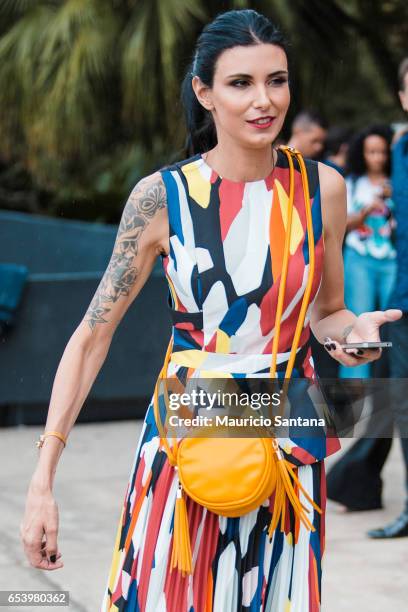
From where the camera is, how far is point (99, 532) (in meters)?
5.32

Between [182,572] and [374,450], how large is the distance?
317 cm

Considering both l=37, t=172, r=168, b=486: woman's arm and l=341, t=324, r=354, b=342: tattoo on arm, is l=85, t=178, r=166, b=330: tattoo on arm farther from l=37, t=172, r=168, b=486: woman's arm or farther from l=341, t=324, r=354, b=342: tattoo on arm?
l=341, t=324, r=354, b=342: tattoo on arm

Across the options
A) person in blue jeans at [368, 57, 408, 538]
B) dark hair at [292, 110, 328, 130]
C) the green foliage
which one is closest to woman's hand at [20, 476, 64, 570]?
person in blue jeans at [368, 57, 408, 538]

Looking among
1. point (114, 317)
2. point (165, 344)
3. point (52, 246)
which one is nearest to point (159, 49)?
point (52, 246)

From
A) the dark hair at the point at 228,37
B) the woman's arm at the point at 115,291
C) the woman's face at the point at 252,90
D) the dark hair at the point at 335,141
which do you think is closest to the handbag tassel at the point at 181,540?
the woman's arm at the point at 115,291

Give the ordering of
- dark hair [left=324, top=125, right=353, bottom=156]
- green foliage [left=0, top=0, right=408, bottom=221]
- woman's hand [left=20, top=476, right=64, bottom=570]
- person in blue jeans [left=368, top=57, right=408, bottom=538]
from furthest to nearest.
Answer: green foliage [left=0, top=0, right=408, bottom=221]
dark hair [left=324, top=125, right=353, bottom=156]
person in blue jeans [left=368, top=57, right=408, bottom=538]
woman's hand [left=20, top=476, right=64, bottom=570]

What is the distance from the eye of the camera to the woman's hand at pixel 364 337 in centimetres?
252

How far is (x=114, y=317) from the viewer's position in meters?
2.65

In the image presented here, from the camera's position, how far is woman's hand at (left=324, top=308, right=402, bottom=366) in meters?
2.52

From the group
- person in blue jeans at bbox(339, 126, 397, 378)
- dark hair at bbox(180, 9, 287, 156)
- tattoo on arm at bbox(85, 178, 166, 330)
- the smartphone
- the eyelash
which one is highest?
dark hair at bbox(180, 9, 287, 156)

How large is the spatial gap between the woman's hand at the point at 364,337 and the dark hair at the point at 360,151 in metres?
4.38

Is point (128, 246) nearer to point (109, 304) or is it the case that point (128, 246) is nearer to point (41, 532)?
point (109, 304)

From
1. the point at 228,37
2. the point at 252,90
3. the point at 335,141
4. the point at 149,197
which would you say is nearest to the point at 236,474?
the point at 149,197

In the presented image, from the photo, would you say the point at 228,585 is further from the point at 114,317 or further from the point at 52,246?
the point at 52,246
